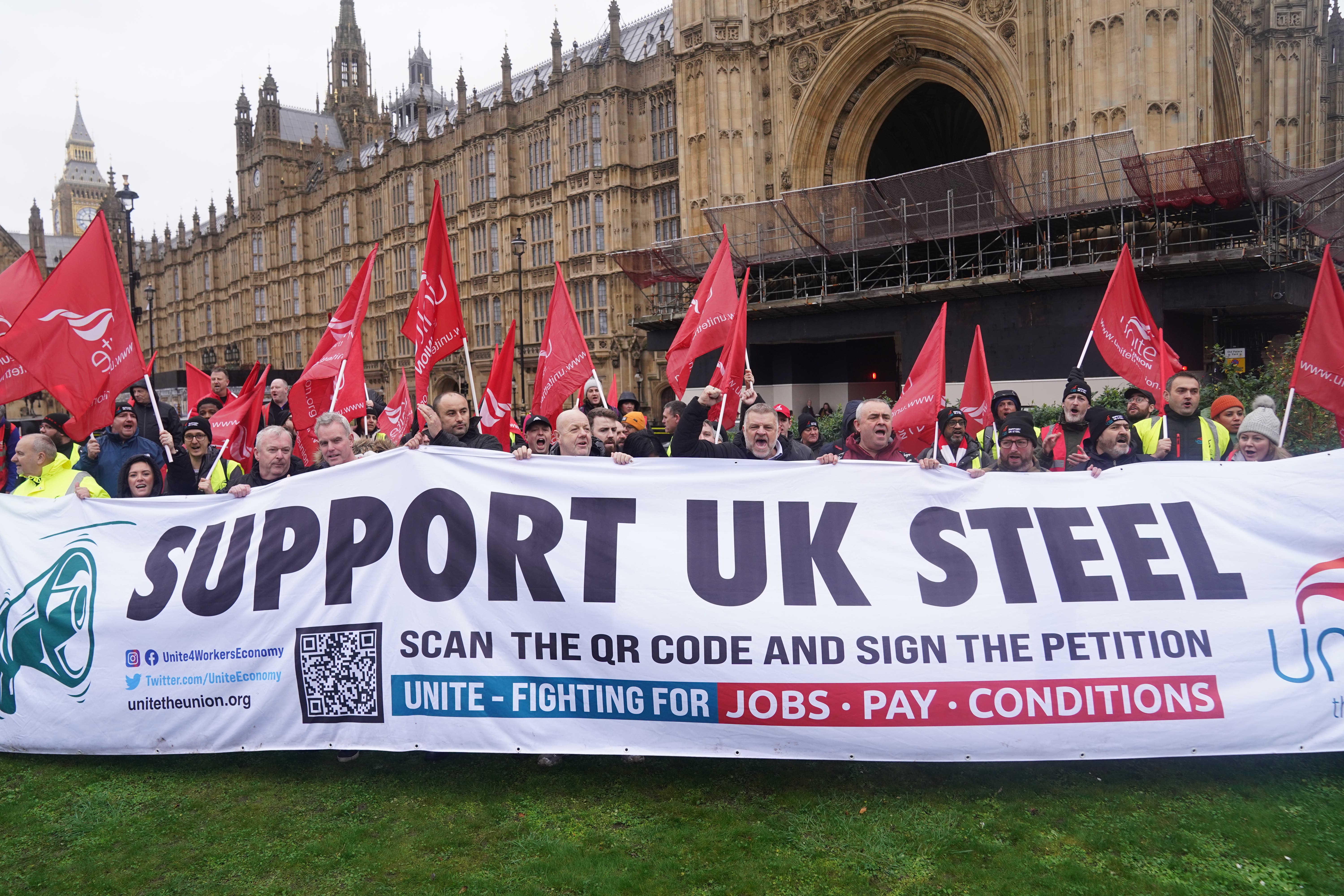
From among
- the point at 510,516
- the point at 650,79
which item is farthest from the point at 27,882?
the point at 650,79

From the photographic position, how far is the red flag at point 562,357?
29.3 ft

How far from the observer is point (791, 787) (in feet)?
15.0

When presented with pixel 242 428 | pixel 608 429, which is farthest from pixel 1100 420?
pixel 242 428

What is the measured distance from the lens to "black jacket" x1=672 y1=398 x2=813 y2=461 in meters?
5.53

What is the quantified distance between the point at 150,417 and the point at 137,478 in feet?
10.9

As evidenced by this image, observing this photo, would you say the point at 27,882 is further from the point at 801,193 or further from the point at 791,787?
the point at 801,193

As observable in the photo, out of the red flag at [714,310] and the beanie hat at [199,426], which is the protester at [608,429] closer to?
the red flag at [714,310]

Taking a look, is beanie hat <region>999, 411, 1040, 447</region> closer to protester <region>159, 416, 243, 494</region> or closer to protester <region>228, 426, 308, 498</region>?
protester <region>228, 426, 308, 498</region>

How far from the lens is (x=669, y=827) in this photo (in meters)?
4.19

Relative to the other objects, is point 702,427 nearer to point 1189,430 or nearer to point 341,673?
point 341,673

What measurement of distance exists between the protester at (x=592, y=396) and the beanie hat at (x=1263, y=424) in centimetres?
517

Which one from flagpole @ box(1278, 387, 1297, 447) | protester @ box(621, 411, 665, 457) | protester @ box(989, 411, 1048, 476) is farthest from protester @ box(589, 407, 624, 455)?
flagpole @ box(1278, 387, 1297, 447)

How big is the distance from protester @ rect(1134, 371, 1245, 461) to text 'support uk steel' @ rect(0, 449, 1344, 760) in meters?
1.94

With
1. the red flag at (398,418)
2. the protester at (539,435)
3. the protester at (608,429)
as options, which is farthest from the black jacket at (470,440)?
the red flag at (398,418)
